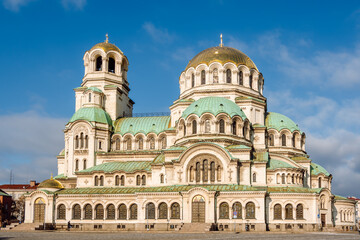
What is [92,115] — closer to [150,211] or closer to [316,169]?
[150,211]

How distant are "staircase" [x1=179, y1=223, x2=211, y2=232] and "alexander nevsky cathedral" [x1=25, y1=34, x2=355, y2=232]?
0.41 ft

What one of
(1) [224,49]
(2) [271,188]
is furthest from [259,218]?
(1) [224,49]

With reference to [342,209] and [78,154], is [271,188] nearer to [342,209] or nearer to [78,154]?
[342,209]

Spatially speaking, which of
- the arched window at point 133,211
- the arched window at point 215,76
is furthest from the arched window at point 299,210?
the arched window at point 215,76

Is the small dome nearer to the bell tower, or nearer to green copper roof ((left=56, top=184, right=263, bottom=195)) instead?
green copper roof ((left=56, top=184, right=263, bottom=195))

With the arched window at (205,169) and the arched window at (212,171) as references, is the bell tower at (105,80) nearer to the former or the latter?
the arched window at (205,169)

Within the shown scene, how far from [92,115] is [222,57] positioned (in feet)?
66.2

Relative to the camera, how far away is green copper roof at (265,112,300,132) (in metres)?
69.4

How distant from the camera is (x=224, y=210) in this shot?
2176 inches

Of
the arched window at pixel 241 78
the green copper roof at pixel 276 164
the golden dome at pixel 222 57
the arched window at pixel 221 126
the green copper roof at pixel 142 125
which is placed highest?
the golden dome at pixel 222 57

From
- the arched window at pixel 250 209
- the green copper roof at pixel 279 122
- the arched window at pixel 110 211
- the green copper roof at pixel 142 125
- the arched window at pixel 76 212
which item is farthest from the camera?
the green copper roof at pixel 142 125

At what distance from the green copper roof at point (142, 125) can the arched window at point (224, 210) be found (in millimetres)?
18423

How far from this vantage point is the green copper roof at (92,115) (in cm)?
6956

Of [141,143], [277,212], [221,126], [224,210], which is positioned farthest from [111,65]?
[277,212]
